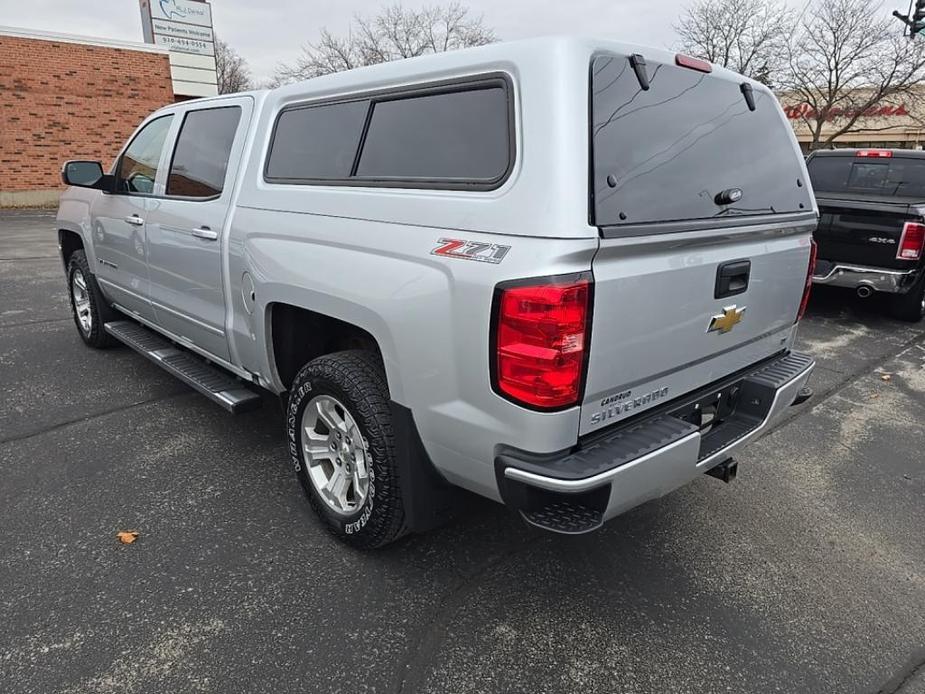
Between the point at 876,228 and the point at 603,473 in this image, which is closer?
the point at 603,473

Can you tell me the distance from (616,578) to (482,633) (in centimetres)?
66

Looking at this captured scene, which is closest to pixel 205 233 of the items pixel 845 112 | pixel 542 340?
pixel 542 340

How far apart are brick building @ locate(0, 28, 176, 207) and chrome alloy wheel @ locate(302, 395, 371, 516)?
20515 millimetres

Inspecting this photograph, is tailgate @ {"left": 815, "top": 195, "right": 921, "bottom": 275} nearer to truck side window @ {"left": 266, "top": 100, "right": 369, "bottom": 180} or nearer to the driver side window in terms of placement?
truck side window @ {"left": 266, "top": 100, "right": 369, "bottom": 180}

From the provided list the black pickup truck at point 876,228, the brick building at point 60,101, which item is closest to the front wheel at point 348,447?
the black pickup truck at point 876,228

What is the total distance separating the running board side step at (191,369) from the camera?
3.31 meters

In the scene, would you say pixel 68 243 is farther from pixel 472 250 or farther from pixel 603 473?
pixel 603 473

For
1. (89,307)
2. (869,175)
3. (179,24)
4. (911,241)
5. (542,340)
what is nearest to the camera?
(542,340)

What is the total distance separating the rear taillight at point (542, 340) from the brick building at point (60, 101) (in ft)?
70.7

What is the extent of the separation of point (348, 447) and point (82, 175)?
10.5ft

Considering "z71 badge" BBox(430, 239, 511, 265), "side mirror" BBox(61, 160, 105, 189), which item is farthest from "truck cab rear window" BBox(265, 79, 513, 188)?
"side mirror" BBox(61, 160, 105, 189)

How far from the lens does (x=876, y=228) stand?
6.50 m

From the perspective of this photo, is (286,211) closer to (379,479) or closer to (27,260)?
(379,479)

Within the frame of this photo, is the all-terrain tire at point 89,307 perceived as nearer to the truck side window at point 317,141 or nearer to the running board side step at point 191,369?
the running board side step at point 191,369
